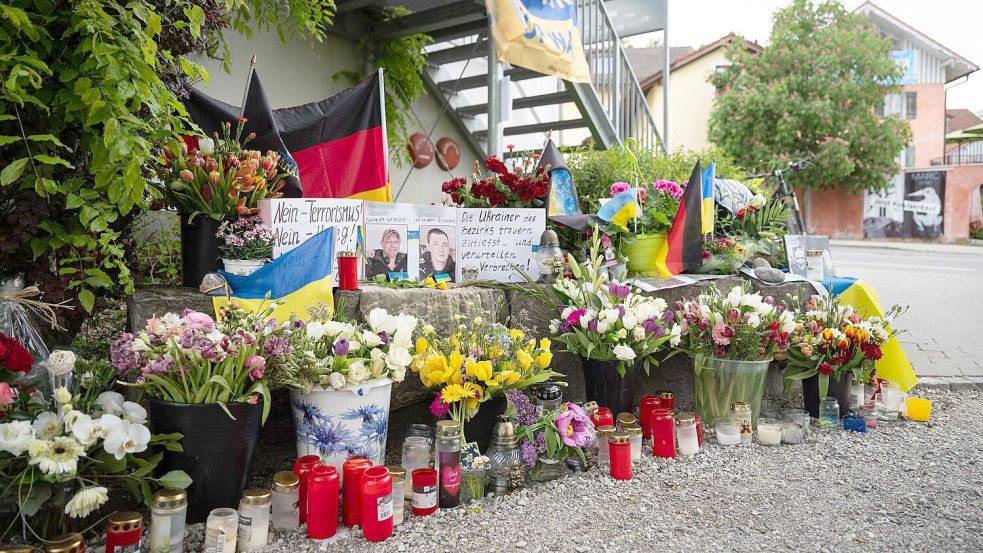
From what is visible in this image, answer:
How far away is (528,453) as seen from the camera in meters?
2.53

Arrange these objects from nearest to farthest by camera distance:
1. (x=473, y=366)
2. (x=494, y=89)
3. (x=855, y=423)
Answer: (x=473, y=366), (x=855, y=423), (x=494, y=89)

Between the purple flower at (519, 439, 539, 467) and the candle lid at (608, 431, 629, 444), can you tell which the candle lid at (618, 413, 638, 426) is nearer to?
the candle lid at (608, 431, 629, 444)

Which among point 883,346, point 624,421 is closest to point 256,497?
point 624,421

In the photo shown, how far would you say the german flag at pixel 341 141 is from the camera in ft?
12.4

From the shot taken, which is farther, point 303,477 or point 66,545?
point 303,477

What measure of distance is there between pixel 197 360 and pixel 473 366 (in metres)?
0.96

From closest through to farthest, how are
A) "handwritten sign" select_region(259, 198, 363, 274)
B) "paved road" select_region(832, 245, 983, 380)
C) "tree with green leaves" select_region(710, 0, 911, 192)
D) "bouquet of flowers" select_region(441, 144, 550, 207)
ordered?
"handwritten sign" select_region(259, 198, 363, 274), "bouquet of flowers" select_region(441, 144, 550, 207), "paved road" select_region(832, 245, 983, 380), "tree with green leaves" select_region(710, 0, 911, 192)

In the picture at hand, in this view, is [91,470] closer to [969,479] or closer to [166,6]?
[166,6]

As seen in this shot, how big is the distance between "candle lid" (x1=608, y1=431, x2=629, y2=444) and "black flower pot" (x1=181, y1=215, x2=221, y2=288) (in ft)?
5.86

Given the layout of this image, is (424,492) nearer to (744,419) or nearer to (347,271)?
(347,271)

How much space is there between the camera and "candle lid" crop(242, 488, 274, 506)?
1963mm

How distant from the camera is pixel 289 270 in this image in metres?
2.63

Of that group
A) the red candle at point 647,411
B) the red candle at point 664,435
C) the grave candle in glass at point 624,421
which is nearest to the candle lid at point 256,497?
the grave candle in glass at point 624,421

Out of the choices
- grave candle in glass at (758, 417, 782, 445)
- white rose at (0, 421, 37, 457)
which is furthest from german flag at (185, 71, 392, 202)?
grave candle in glass at (758, 417, 782, 445)
